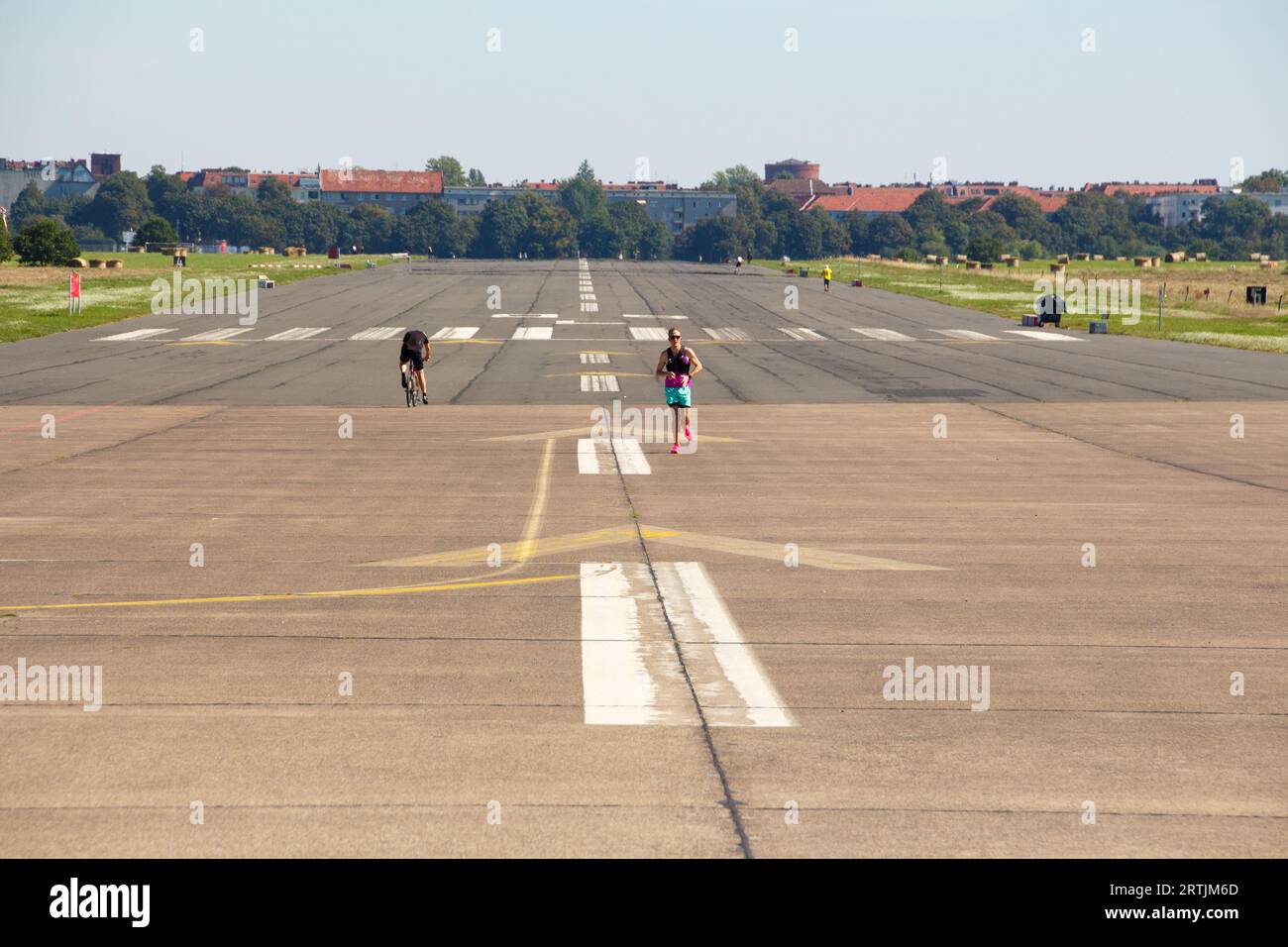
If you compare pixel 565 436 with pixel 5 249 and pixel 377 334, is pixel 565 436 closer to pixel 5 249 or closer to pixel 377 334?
pixel 377 334

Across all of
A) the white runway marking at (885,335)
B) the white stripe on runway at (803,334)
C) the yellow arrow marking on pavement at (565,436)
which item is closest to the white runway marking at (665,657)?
the yellow arrow marking on pavement at (565,436)

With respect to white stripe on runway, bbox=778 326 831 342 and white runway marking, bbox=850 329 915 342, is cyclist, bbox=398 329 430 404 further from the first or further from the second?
white runway marking, bbox=850 329 915 342

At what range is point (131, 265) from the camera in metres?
121

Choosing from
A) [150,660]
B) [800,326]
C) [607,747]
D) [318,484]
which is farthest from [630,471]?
[800,326]

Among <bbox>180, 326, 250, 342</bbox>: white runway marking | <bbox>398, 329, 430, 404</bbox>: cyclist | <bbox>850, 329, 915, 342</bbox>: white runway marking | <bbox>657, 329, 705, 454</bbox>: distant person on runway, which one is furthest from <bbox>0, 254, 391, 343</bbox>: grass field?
<bbox>657, 329, 705, 454</bbox>: distant person on runway

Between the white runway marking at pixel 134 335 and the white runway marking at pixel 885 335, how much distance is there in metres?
27.7

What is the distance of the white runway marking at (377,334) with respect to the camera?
2133 inches

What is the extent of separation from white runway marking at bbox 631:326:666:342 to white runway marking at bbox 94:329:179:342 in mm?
18122

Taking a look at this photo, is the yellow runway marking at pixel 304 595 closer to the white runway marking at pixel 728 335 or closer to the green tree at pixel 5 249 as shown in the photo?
the white runway marking at pixel 728 335

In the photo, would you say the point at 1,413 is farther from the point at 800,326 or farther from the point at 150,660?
the point at 800,326

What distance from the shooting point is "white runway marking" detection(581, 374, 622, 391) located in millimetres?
36344

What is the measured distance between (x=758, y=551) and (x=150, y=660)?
6899 mm

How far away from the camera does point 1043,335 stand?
58812 mm

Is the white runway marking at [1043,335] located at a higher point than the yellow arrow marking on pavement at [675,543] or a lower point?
higher
